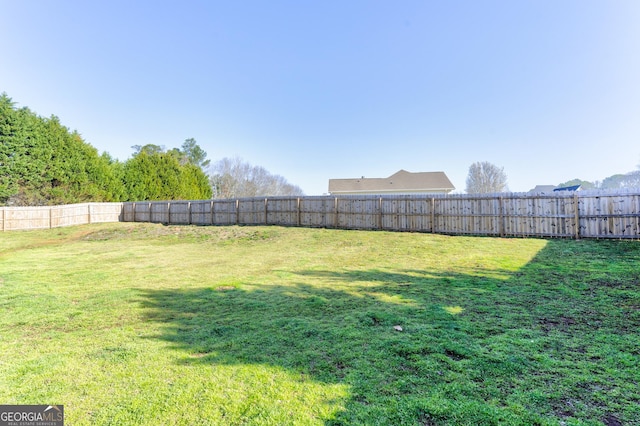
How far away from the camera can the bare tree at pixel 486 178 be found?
140ft

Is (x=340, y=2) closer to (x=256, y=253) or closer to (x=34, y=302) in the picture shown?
(x=256, y=253)

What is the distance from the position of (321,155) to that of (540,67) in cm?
2898

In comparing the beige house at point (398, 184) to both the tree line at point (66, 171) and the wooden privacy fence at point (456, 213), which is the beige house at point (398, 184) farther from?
the tree line at point (66, 171)

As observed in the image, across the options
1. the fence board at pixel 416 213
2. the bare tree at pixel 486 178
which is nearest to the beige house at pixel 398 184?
the bare tree at pixel 486 178

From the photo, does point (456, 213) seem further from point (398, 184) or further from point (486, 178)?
point (486, 178)

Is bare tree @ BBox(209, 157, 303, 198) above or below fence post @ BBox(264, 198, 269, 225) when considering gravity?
above

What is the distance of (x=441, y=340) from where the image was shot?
3.02m

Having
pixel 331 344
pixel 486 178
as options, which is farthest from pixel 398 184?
pixel 331 344

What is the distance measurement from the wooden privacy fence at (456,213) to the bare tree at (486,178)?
112ft

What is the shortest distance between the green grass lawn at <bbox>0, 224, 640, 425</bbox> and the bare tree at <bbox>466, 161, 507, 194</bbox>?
41.1 metres

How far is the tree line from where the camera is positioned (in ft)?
64.4

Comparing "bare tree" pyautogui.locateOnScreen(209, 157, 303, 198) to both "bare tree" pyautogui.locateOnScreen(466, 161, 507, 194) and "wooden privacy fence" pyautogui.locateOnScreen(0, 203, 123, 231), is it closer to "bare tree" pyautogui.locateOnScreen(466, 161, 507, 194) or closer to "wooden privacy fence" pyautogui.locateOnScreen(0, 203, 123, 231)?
"wooden privacy fence" pyautogui.locateOnScreen(0, 203, 123, 231)

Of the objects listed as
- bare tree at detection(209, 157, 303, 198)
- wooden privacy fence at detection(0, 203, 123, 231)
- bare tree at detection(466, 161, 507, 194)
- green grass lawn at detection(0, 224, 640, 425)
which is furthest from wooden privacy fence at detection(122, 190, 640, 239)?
bare tree at detection(466, 161, 507, 194)

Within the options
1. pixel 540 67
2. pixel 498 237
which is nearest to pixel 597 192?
pixel 498 237
